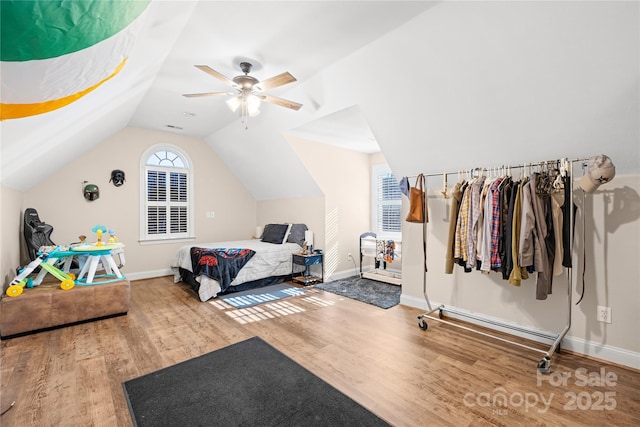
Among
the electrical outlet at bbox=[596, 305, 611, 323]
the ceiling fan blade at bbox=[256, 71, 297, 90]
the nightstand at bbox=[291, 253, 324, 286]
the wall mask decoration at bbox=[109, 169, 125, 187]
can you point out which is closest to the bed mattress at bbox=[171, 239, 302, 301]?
the nightstand at bbox=[291, 253, 324, 286]

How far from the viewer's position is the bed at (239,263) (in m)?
4.20

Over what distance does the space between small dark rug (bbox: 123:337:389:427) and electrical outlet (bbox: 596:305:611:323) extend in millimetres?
2168

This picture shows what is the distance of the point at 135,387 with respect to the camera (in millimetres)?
2088

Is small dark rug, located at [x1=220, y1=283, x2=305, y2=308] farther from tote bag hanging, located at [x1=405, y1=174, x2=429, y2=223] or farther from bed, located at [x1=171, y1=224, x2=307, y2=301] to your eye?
tote bag hanging, located at [x1=405, y1=174, x2=429, y2=223]

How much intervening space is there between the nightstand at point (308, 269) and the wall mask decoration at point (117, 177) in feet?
11.0

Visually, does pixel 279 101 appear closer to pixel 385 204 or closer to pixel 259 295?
pixel 259 295

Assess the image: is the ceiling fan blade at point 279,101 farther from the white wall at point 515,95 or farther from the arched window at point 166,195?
the arched window at point 166,195

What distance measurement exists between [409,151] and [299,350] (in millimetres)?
2462

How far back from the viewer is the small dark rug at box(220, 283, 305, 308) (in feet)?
13.2

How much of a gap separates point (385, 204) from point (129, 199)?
4797 millimetres

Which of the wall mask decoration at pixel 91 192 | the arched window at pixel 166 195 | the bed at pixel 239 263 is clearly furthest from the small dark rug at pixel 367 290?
the wall mask decoration at pixel 91 192

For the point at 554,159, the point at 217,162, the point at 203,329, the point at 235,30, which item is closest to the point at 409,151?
the point at 554,159

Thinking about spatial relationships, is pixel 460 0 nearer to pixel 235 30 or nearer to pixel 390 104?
pixel 390 104

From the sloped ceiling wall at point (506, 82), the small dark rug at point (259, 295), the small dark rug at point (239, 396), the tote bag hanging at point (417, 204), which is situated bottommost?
the small dark rug at point (239, 396)
